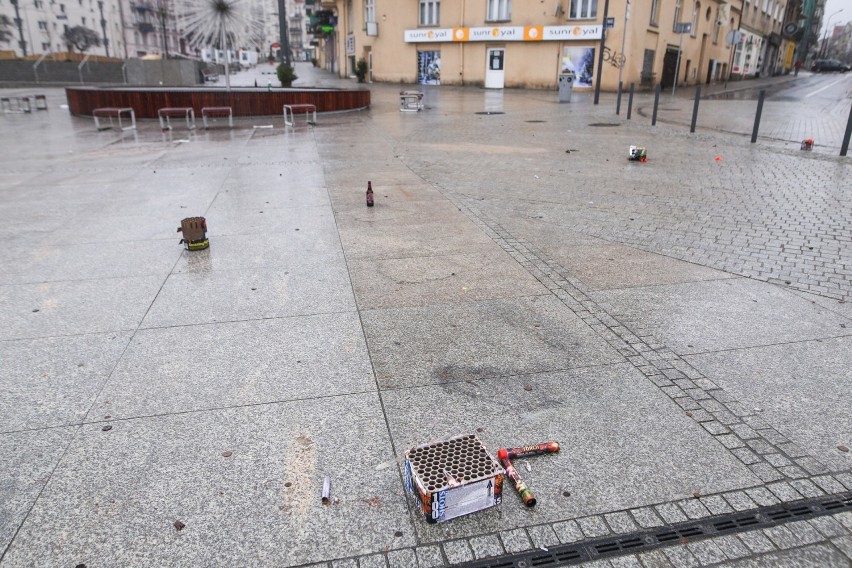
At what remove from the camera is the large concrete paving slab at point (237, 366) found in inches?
144

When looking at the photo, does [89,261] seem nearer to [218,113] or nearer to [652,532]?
[652,532]

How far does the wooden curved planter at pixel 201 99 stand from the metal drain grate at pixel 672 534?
65.8 feet

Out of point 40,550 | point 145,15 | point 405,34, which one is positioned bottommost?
point 40,550

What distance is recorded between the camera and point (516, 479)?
2.90 metres

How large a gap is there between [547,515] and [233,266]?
14.1 feet

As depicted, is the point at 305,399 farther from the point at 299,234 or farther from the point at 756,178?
the point at 756,178

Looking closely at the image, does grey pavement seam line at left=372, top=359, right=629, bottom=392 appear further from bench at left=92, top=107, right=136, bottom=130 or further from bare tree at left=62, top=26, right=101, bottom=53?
bare tree at left=62, top=26, right=101, bottom=53

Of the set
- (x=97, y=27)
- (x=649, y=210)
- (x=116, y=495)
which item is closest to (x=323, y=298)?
(x=116, y=495)

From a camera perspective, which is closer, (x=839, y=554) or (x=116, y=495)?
(x=839, y=554)

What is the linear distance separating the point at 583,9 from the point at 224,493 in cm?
3916

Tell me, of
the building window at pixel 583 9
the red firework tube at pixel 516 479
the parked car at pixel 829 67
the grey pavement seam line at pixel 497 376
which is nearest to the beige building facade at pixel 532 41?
the building window at pixel 583 9

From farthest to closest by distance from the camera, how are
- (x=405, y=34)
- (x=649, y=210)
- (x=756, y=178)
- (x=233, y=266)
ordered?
(x=405, y=34) → (x=756, y=178) → (x=649, y=210) → (x=233, y=266)

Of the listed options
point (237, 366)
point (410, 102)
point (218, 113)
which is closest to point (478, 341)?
point (237, 366)

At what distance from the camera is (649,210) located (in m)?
8.20
